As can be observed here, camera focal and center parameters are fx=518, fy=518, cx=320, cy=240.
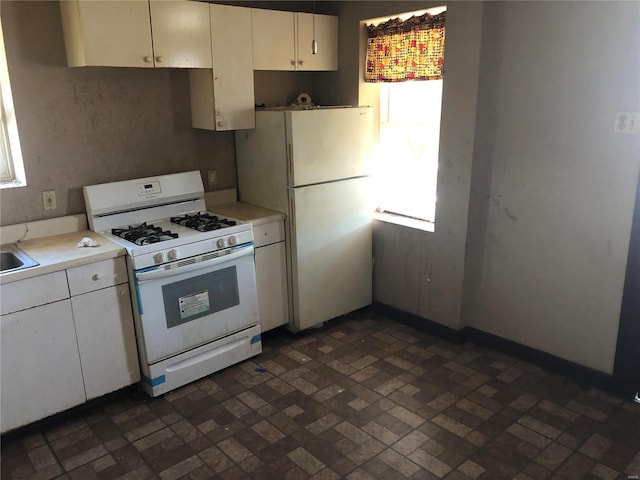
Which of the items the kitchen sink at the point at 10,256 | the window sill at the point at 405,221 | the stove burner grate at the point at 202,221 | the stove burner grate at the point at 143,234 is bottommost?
the window sill at the point at 405,221

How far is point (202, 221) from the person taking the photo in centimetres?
319

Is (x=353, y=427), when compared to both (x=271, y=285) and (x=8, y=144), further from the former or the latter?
(x=8, y=144)

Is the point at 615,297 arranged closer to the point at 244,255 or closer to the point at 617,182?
the point at 617,182

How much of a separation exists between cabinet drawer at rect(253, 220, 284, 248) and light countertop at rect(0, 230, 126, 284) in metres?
0.86

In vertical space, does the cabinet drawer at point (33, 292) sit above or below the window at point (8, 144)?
below

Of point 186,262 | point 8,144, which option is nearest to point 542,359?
point 186,262

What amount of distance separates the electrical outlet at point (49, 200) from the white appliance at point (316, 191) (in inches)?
48.0

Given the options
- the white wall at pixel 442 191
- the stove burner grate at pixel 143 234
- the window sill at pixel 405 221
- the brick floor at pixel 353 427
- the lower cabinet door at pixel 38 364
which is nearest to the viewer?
the brick floor at pixel 353 427

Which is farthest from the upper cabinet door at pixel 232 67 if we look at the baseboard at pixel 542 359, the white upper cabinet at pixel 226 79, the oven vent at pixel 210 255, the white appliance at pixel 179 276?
the baseboard at pixel 542 359

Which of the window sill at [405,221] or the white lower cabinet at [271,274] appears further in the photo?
the window sill at [405,221]

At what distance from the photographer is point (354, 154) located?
3.53 metres

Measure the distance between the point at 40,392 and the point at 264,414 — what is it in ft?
3.65

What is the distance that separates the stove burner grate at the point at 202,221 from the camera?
3043 millimetres

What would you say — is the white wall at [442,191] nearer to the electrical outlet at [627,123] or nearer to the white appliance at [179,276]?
the electrical outlet at [627,123]
